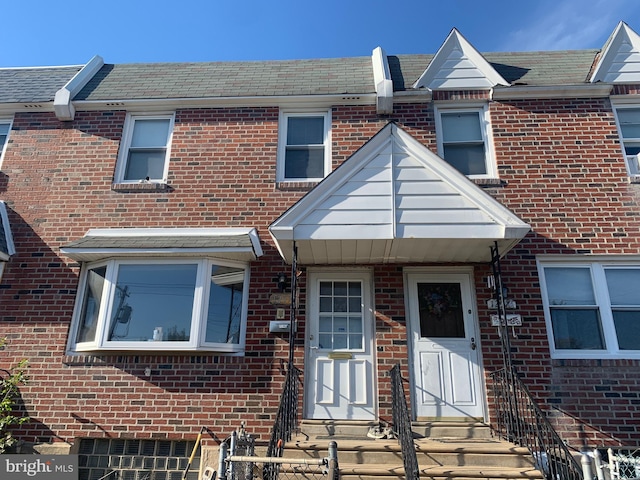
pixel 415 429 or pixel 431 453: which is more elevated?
pixel 415 429

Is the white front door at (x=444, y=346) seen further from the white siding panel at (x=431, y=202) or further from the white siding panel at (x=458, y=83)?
the white siding panel at (x=458, y=83)

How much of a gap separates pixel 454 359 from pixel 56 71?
377 inches

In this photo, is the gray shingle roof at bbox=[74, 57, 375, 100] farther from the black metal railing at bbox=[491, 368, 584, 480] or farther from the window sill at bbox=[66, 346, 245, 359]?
the black metal railing at bbox=[491, 368, 584, 480]

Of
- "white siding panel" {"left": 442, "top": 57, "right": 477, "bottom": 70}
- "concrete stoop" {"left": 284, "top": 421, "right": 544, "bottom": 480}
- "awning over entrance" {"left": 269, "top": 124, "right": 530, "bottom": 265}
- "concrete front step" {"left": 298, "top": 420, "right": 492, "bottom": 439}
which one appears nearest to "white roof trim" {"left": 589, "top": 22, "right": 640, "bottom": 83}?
"white siding panel" {"left": 442, "top": 57, "right": 477, "bottom": 70}

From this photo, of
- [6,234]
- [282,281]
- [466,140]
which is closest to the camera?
[282,281]

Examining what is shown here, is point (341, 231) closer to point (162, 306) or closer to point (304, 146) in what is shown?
point (304, 146)

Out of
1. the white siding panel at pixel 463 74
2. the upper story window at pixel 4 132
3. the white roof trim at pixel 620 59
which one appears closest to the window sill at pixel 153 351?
the upper story window at pixel 4 132

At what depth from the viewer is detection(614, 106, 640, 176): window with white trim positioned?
7.71 m

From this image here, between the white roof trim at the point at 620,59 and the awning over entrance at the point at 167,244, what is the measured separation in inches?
264

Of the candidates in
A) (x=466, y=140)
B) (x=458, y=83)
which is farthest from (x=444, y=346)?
(x=458, y=83)

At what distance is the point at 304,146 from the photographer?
823 centimetres

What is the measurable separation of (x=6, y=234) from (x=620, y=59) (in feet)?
36.3

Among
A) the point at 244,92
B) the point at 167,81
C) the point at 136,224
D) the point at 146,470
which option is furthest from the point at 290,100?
the point at 146,470

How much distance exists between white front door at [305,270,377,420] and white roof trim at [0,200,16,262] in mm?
4843
